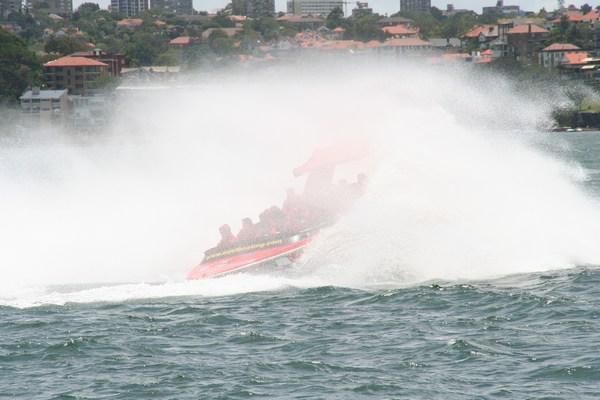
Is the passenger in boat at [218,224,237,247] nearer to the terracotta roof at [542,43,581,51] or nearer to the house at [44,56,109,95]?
the house at [44,56,109,95]

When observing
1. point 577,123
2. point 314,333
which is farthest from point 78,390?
point 577,123

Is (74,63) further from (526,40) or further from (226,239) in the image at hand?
(226,239)

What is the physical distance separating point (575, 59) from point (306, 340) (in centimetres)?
15447

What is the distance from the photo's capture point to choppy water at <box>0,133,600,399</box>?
67.9ft

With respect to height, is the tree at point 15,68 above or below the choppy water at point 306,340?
below

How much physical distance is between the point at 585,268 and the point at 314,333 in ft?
26.7

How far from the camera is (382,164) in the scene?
32.8 meters

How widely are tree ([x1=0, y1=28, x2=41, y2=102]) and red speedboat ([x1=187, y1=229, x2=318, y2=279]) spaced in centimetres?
11600

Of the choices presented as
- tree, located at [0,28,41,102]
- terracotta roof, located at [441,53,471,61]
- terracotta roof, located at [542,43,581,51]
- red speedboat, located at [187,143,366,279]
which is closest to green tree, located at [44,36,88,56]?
tree, located at [0,28,41,102]

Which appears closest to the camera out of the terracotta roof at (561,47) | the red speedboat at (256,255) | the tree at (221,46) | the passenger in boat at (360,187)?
the red speedboat at (256,255)

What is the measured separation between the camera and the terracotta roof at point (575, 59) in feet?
557

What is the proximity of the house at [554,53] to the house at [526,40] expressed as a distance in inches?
269

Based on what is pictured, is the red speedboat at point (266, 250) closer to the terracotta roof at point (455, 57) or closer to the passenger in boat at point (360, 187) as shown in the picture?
the passenger in boat at point (360, 187)

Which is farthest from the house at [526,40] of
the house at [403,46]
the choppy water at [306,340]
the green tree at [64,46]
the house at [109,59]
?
the choppy water at [306,340]
